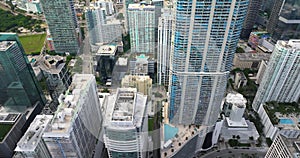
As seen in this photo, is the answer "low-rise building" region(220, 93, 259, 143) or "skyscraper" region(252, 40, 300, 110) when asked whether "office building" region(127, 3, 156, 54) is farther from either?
"skyscraper" region(252, 40, 300, 110)

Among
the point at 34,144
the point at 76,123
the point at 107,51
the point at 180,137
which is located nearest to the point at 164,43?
the point at 107,51

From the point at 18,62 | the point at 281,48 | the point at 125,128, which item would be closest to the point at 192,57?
the point at 125,128

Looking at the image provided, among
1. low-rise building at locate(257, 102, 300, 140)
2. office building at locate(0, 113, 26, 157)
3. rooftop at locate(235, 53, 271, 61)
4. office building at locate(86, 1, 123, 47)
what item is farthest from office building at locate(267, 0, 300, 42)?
office building at locate(0, 113, 26, 157)

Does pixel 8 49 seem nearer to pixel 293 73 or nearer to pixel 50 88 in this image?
pixel 50 88

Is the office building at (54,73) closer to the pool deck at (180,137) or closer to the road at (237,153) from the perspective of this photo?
the pool deck at (180,137)

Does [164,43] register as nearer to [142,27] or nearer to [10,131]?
[142,27]
